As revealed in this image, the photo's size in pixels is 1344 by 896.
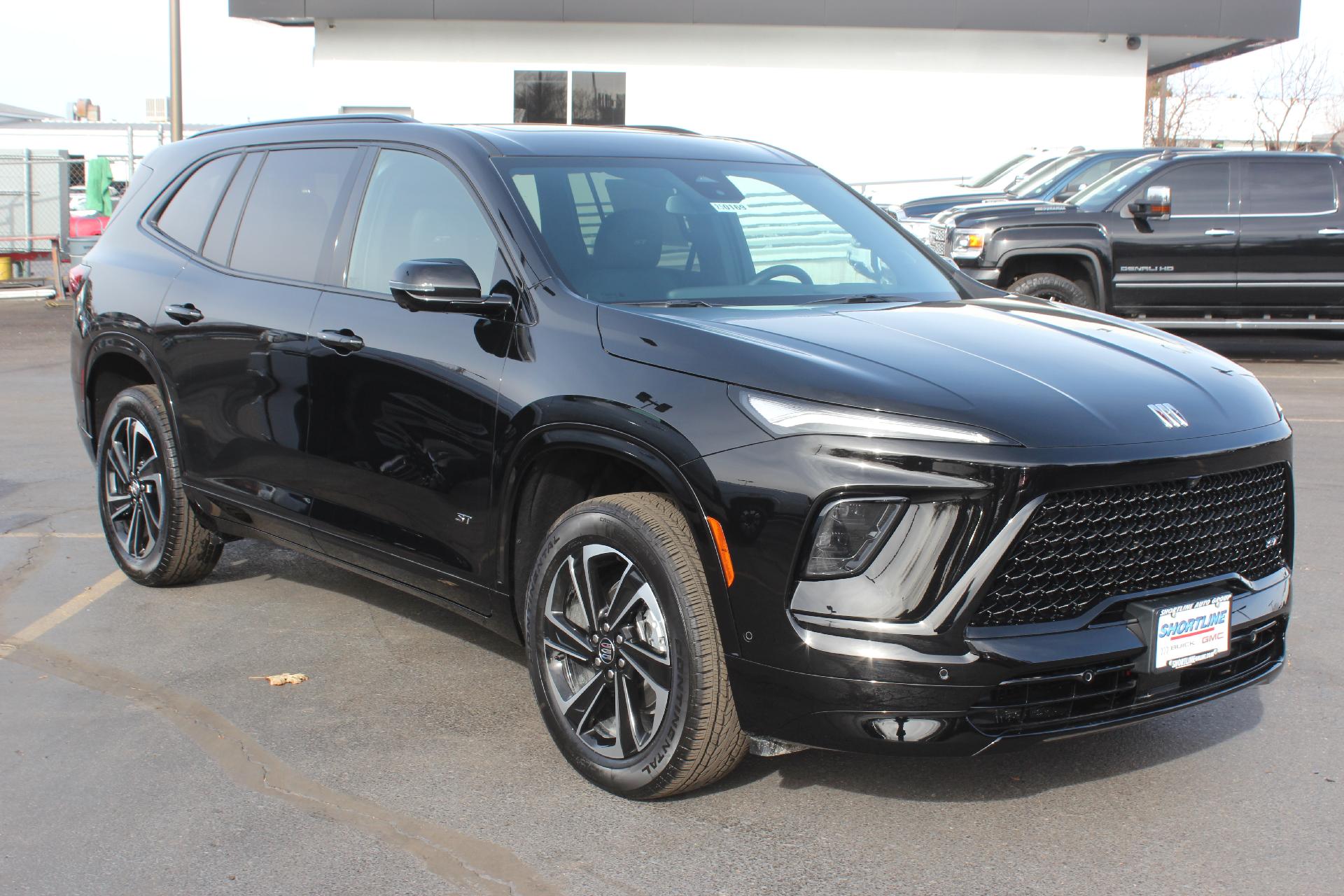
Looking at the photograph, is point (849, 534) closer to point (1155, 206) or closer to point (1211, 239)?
point (1155, 206)

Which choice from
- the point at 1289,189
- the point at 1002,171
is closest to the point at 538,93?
the point at 1002,171

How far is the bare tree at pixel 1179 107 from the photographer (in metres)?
51.4

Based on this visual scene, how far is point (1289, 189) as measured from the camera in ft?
45.9

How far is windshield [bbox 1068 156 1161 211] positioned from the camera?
543 inches

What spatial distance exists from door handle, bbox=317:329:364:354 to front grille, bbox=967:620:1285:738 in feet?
8.03

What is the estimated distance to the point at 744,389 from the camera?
3.55 metres

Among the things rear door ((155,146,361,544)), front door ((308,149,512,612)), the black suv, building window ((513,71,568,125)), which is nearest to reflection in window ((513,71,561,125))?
building window ((513,71,568,125))

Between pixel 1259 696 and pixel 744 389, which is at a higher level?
pixel 744 389

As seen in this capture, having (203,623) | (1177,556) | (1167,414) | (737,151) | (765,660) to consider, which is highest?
(737,151)

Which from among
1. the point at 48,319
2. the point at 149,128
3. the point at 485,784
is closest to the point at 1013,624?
the point at 485,784

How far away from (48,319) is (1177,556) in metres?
17.5

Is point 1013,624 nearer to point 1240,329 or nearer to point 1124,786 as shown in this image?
point 1124,786

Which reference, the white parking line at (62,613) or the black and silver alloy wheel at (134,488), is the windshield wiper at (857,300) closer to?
the black and silver alloy wheel at (134,488)

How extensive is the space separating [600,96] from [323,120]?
20751mm
